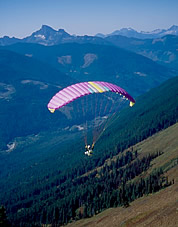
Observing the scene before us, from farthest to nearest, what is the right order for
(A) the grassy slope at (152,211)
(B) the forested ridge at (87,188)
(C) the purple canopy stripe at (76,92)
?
(B) the forested ridge at (87,188), (C) the purple canopy stripe at (76,92), (A) the grassy slope at (152,211)

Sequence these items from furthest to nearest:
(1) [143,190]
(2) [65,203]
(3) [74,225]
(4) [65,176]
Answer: (4) [65,176]
(2) [65,203]
(1) [143,190]
(3) [74,225]

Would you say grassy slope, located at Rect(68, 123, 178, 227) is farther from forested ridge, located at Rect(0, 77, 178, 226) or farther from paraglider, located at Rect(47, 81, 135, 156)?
paraglider, located at Rect(47, 81, 135, 156)

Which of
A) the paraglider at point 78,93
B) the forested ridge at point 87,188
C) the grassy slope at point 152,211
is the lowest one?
the forested ridge at point 87,188

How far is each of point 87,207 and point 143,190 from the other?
63.1 ft

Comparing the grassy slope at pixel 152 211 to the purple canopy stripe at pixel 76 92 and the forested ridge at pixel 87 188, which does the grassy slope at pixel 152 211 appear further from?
the purple canopy stripe at pixel 76 92

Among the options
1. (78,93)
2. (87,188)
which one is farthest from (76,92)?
(87,188)

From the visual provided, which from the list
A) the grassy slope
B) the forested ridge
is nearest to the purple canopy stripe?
the grassy slope

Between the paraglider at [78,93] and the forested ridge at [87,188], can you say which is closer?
the paraglider at [78,93]

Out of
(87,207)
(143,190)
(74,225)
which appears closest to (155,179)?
(143,190)

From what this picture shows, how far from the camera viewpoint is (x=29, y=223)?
102 metres

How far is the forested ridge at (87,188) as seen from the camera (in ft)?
316

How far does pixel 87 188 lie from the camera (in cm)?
12594

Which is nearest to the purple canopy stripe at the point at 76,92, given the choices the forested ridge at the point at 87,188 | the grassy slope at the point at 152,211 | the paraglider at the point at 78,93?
the paraglider at the point at 78,93

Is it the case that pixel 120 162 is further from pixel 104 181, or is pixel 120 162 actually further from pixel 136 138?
pixel 136 138
